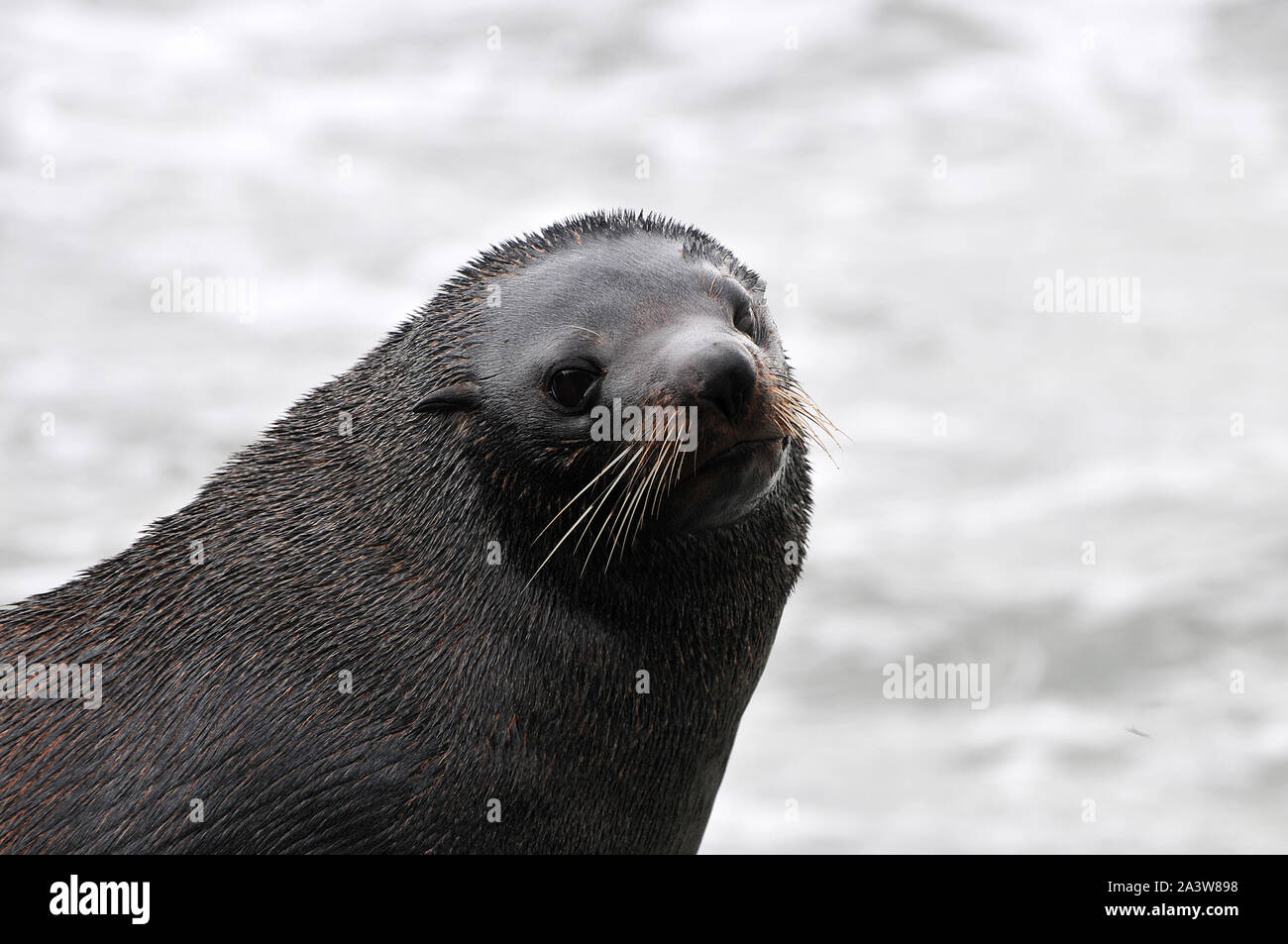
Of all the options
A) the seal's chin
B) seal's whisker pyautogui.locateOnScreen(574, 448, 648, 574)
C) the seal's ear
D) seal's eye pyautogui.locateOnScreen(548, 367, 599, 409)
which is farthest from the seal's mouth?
the seal's ear

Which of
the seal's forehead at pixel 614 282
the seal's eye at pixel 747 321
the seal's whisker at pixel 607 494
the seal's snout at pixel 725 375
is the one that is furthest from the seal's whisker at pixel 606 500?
the seal's eye at pixel 747 321

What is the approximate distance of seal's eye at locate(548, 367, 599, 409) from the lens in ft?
24.3

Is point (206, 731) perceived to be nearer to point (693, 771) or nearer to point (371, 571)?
point (371, 571)

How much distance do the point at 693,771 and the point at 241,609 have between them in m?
2.22

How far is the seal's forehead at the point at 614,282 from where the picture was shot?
7551 millimetres

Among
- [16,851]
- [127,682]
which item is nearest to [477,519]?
[127,682]

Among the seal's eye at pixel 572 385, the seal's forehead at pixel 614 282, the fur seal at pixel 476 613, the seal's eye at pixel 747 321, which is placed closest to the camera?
the fur seal at pixel 476 613

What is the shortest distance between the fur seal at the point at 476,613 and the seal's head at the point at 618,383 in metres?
0.01

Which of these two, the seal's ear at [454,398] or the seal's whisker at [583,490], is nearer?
the seal's whisker at [583,490]

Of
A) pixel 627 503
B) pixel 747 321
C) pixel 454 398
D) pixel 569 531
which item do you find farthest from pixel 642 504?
pixel 747 321

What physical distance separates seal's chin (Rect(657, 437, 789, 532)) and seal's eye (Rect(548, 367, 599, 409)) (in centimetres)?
63

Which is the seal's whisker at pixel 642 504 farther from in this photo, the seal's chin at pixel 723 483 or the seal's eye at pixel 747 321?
the seal's eye at pixel 747 321
